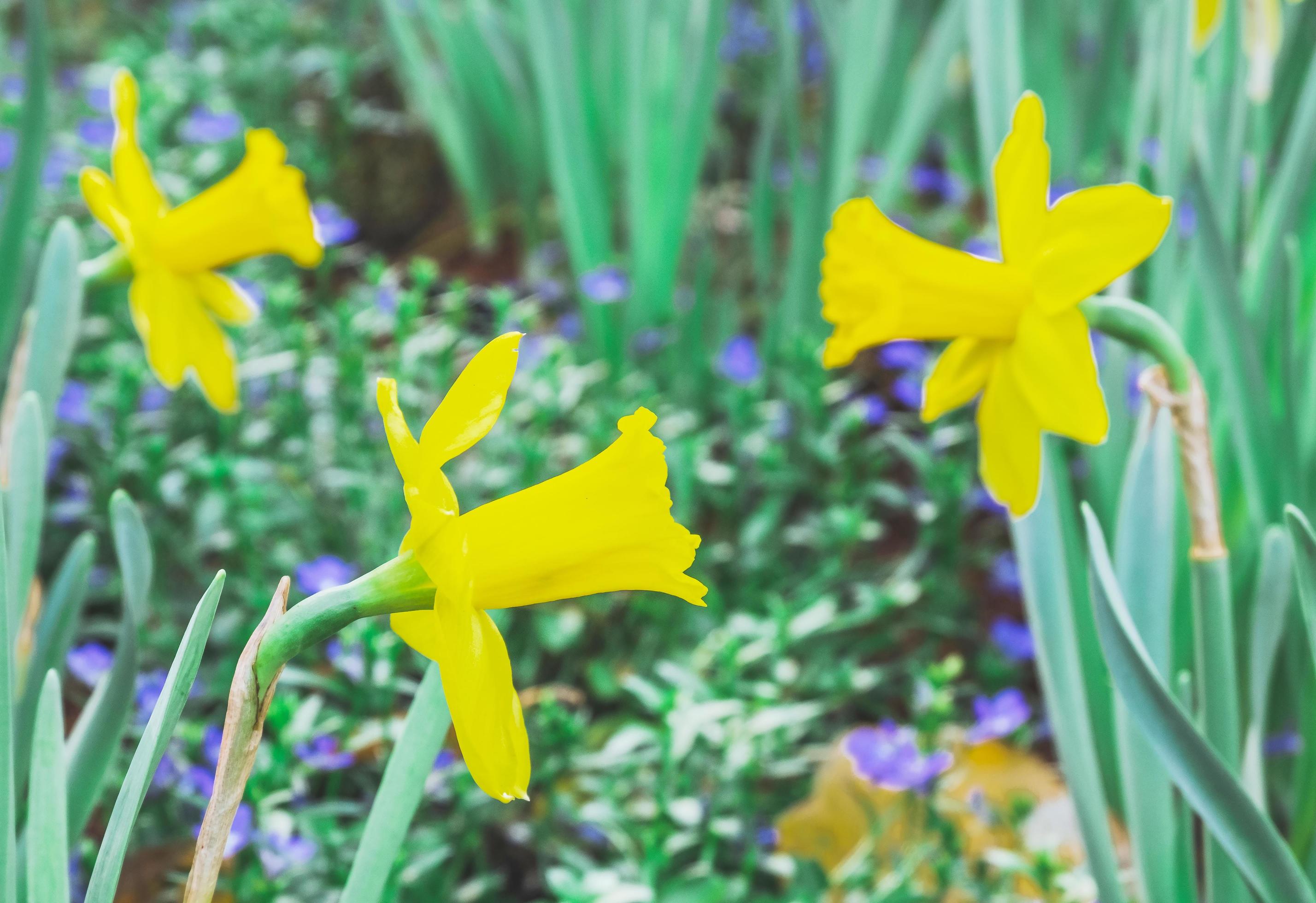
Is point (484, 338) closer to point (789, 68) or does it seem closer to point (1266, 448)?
point (789, 68)

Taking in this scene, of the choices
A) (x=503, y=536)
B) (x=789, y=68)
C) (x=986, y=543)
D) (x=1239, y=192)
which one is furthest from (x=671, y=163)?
(x=503, y=536)

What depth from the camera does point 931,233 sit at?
7.44ft

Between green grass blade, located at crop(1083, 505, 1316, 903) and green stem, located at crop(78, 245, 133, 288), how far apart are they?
848mm

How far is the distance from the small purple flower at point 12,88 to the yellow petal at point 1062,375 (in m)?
2.37

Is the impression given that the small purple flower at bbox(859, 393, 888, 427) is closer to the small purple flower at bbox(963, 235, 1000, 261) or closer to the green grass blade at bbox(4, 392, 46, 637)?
the small purple flower at bbox(963, 235, 1000, 261)

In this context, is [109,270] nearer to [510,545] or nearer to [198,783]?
[198,783]

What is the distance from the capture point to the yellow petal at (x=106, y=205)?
982mm

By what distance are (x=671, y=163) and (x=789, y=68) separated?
24 cm

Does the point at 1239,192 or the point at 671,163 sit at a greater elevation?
the point at 1239,192

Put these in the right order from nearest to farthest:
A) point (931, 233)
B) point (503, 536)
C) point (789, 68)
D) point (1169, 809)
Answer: point (503, 536) < point (1169, 809) < point (789, 68) < point (931, 233)

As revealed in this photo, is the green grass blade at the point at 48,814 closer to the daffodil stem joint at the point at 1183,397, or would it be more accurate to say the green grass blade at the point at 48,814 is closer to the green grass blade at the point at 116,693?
the green grass blade at the point at 116,693

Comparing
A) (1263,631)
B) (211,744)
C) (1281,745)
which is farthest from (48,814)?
(1281,745)

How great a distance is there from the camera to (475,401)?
0.58 meters

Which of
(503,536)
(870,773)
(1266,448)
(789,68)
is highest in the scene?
(503,536)
